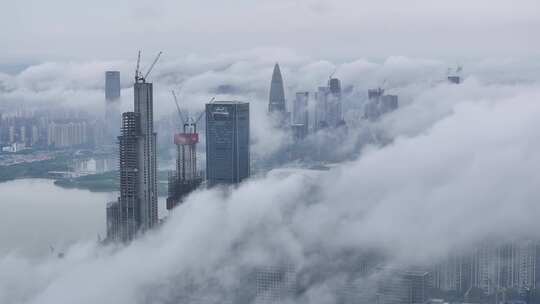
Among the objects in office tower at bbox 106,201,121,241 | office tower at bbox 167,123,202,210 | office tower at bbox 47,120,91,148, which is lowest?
office tower at bbox 106,201,121,241

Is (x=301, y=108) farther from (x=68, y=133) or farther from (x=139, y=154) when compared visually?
(x=68, y=133)

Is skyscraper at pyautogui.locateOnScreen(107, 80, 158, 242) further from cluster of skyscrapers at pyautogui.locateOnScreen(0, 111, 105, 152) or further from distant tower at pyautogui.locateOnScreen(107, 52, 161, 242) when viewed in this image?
cluster of skyscrapers at pyautogui.locateOnScreen(0, 111, 105, 152)

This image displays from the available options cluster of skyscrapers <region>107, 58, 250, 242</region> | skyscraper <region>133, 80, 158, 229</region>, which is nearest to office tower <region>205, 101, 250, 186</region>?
cluster of skyscrapers <region>107, 58, 250, 242</region>

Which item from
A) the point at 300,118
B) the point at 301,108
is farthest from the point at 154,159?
the point at 301,108

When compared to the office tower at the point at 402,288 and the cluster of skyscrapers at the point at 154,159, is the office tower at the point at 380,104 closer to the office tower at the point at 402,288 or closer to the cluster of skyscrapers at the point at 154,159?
the cluster of skyscrapers at the point at 154,159

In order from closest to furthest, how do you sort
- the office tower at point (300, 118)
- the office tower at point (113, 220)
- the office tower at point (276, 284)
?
the office tower at point (276, 284)
the office tower at point (113, 220)
the office tower at point (300, 118)

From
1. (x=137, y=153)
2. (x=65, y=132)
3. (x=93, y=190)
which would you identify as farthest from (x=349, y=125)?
(x=65, y=132)

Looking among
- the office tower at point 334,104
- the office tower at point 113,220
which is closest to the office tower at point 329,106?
the office tower at point 334,104
